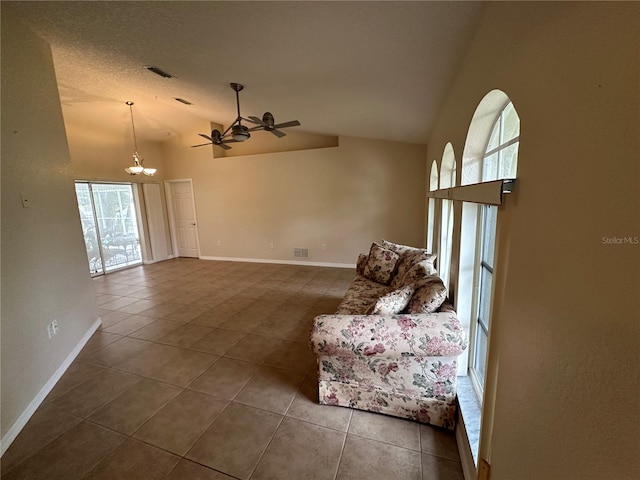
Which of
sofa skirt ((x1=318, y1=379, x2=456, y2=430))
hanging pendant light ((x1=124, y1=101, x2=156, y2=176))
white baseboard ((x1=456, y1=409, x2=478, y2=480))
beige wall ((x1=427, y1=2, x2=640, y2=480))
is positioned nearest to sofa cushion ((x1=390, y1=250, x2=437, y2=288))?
sofa skirt ((x1=318, y1=379, x2=456, y2=430))

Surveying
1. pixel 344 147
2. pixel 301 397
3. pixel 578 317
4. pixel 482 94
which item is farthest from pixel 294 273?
pixel 578 317

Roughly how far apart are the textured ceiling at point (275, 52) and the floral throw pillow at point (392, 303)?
5.49 ft

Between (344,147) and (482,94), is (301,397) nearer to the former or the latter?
(482,94)

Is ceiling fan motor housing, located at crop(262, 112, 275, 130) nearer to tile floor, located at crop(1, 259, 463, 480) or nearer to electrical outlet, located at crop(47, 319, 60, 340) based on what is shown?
tile floor, located at crop(1, 259, 463, 480)

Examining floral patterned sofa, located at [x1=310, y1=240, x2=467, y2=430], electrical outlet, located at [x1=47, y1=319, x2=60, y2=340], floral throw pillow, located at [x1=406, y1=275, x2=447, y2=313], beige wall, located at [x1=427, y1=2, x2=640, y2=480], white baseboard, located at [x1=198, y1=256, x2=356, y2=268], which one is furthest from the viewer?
white baseboard, located at [x1=198, y1=256, x2=356, y2=268]

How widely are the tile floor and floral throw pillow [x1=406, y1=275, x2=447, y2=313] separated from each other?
77cm

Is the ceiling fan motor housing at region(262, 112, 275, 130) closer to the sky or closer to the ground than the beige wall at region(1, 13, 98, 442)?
closer to the sky

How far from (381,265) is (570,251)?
2541 mm

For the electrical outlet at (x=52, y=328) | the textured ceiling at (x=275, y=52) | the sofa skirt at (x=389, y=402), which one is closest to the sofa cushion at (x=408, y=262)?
the sofa skirt at (x=389, y=402)

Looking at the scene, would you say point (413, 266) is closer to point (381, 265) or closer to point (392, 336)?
point (381, 265)

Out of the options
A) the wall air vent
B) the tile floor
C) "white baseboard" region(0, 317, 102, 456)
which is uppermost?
the wall air vent

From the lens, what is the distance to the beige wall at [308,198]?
5207 mm

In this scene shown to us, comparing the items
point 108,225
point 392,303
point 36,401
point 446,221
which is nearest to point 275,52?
point 392,303

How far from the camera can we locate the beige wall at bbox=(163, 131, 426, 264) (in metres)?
5.21
